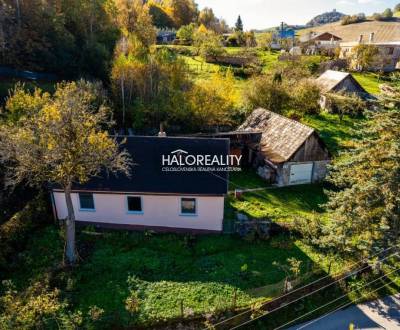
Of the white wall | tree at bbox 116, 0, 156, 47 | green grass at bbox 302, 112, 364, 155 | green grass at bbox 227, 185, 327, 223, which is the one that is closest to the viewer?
the white wall

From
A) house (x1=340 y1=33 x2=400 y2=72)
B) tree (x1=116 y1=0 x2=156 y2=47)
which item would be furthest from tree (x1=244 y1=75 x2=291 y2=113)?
house (x1=340 y1=33 x2=400 y2=72)

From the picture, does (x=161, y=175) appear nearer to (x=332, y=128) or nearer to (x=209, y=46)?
(x=332, y=128)

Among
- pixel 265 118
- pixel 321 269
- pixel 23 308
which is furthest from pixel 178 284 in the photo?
Result: pixel 265 118

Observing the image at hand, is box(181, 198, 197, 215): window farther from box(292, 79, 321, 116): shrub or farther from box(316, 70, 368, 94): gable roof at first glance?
box(316, 70, 368, 94): gable roof

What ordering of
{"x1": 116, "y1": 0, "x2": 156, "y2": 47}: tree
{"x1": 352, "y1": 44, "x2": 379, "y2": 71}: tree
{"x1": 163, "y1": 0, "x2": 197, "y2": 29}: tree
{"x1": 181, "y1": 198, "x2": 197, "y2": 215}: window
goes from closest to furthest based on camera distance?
1. {"x1": 181, "y1": 198, "x2": 197, "y2": 215}: window
2. {"x1": 116, "y1": 0, "x2": 156, "y2": 47}: tree
3. {"x1": 352, "y1": 44, "x2": 379, "y2": 71}: tree
4. {"x1": 163, "y1": 0, "x2": 197, "y2": 29}: tree

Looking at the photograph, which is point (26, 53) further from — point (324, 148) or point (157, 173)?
point (324, 148)

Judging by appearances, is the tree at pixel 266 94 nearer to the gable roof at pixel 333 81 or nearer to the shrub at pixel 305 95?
the shrub at pixel 305 95

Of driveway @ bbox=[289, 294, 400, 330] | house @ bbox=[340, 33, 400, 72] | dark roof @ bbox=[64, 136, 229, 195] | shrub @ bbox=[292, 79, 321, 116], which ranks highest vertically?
house @ bbox=[340, 33, 400, 72]
